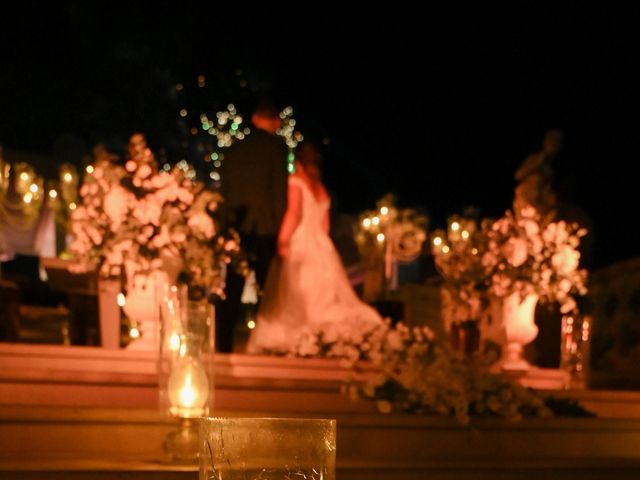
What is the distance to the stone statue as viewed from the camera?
316 inches

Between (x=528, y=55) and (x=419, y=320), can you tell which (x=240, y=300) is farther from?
(x=528, y=55)

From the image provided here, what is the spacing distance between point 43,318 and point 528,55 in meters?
8.97

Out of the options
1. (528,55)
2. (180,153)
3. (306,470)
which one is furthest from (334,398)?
(180,153)

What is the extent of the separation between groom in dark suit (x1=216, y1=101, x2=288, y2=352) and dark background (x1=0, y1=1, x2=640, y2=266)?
7.10 meters

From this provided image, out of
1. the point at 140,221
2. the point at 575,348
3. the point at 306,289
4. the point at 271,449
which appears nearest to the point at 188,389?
the point at 140,221

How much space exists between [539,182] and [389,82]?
10624 mm

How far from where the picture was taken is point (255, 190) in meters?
7.54

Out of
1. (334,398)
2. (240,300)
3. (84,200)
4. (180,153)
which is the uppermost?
(180,153)

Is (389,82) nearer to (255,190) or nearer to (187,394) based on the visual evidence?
(255,190)

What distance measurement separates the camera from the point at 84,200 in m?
6.67

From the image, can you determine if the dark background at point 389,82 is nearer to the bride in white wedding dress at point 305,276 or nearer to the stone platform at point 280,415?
the bride in white wedding dress at point 305,276

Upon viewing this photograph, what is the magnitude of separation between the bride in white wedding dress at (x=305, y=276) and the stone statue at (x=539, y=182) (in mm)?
1626

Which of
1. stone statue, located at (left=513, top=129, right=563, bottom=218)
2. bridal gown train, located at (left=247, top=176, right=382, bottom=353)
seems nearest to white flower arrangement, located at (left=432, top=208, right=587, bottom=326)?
stone statue, located at (left=513, top=129, right=563, bottom=218)

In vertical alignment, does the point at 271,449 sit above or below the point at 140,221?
below
